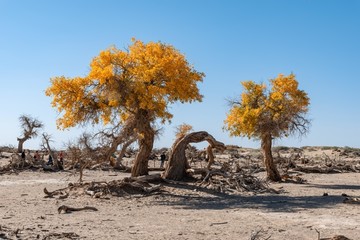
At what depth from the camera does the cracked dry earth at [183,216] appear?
12633mm

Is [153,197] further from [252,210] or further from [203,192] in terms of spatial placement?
[252,210]

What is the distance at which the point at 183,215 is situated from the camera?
54.2 ft

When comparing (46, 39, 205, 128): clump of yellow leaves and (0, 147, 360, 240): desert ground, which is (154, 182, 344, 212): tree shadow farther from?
(46, 39, 205, 128): clump of yellow leaves

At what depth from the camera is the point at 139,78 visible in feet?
78.4

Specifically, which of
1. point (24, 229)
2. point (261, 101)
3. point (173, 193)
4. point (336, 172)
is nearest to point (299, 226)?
point (24, 229)

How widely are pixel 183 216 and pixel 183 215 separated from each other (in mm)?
282

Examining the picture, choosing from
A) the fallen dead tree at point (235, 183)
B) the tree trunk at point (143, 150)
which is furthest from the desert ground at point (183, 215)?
the tree trunk at point (143, 150)

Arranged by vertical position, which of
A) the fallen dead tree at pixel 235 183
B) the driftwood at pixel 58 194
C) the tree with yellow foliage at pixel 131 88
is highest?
the tree with yellow foliage at pixel 131 88

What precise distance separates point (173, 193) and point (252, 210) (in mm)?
6250

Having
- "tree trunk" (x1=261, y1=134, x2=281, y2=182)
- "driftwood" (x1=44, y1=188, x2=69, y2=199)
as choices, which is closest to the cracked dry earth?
"driftwood" (x1=44, y1=188, x2=69, y2=199)

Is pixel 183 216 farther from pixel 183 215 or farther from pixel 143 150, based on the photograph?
pixel 143 150

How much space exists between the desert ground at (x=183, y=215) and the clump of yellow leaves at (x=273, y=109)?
258 inches

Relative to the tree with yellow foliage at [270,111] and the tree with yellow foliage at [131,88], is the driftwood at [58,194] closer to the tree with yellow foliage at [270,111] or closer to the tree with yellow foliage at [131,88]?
the tree with yellow foliage at [131,88]

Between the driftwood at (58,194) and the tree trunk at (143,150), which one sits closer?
the driftwood at (58,194)
